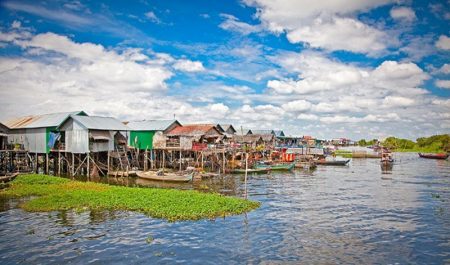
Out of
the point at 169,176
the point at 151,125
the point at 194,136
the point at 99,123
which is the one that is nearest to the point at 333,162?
the point at 194,136

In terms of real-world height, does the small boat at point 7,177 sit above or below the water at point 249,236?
above

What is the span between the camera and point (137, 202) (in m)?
21.2

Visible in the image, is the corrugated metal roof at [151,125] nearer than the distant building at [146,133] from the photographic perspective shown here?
No

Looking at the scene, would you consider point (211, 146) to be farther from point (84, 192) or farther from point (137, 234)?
A: point (137, 234)

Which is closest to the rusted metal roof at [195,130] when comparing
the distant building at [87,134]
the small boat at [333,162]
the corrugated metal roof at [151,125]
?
the corrugated metal roof at [151,125]

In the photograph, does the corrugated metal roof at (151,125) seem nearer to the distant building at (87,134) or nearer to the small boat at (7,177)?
the distant building at (87,134)

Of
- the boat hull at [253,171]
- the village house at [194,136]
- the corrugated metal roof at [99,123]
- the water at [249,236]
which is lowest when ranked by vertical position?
the water at [249,236]

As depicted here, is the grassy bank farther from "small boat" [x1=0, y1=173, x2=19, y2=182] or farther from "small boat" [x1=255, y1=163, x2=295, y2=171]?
"small boat" [x1=255, y1=163, x2=295, y2=171]

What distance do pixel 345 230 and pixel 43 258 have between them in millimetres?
13861

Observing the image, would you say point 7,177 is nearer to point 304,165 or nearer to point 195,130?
point 195,130

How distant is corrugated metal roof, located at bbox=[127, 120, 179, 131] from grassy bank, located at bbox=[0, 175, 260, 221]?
71.7 feet

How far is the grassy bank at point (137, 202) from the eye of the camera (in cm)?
1923

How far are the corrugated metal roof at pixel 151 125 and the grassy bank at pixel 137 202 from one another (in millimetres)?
21859

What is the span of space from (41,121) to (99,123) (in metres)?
7.98
